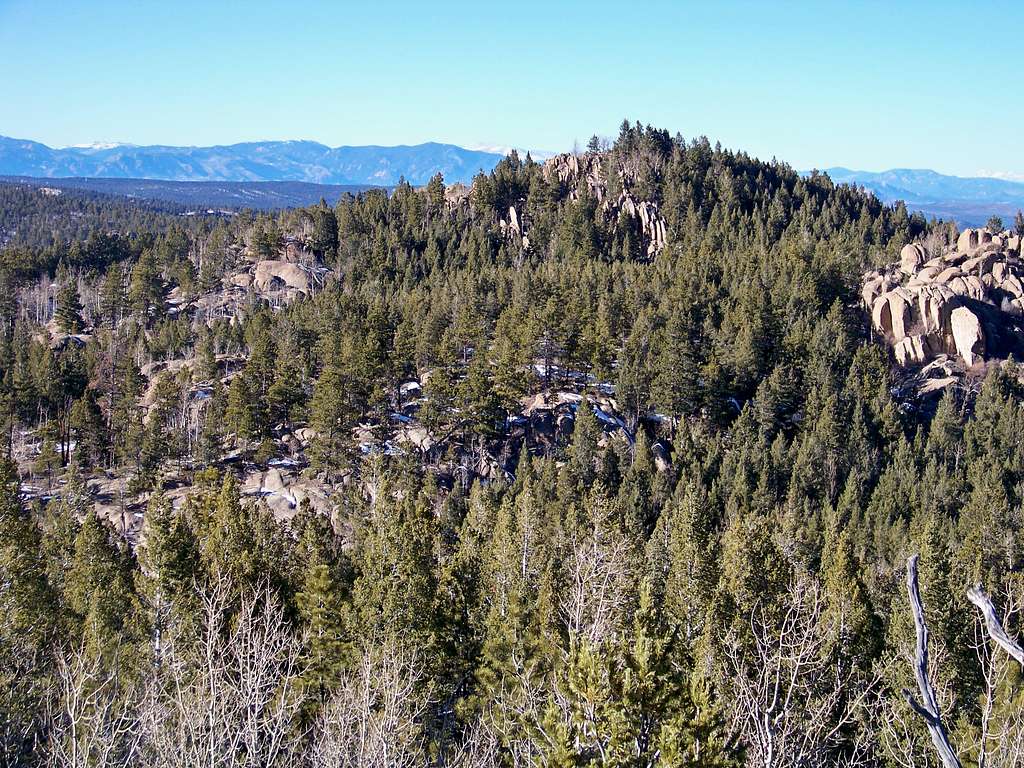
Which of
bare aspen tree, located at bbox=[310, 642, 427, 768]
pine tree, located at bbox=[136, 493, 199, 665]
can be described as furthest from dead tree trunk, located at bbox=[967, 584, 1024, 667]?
pine tree, located at bbox=[136, 493, 199, 665]

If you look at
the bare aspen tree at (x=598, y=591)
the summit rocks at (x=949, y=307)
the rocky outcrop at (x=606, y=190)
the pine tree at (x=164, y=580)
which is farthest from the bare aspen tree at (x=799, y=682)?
the rocky outcrop at (x=606, y=190)

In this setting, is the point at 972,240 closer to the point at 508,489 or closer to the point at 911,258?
the point at 911,258

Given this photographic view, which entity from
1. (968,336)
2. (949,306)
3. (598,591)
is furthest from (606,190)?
(598,591)

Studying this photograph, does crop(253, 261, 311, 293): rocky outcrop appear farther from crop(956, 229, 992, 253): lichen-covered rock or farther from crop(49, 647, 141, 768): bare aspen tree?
crop(956, 229, 992, 253): lichen-covered rock

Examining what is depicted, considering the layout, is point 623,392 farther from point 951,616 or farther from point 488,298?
point 951,616

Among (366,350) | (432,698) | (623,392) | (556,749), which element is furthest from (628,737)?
(366,350)

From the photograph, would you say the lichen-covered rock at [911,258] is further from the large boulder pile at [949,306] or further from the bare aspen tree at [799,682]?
the bare aspen tree at [799,682]
